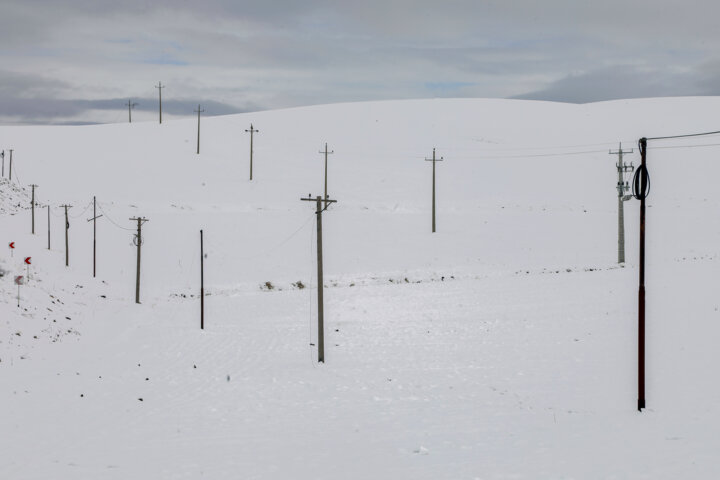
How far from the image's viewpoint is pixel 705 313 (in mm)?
24219

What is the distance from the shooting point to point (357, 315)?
101 ft

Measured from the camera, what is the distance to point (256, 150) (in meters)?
78.1

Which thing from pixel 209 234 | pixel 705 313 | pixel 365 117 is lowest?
pixel 705 313

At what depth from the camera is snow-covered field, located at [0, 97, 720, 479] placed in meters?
12.4

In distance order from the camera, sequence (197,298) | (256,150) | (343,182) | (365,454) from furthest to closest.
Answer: (256,150), (343,182), (197,298), (365,454)

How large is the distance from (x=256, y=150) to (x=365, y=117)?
30.4 meters

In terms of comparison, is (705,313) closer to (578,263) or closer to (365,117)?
(578,263)

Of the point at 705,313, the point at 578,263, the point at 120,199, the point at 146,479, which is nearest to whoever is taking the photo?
the point at 146,479

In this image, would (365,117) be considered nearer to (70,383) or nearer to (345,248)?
(345,248)

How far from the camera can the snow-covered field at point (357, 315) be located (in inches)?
489

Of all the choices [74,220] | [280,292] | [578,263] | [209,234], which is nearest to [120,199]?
[74,220]

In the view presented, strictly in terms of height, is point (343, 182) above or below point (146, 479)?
above

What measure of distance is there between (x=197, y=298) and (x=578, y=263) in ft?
88.3

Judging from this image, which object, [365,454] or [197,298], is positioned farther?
[197,298]
